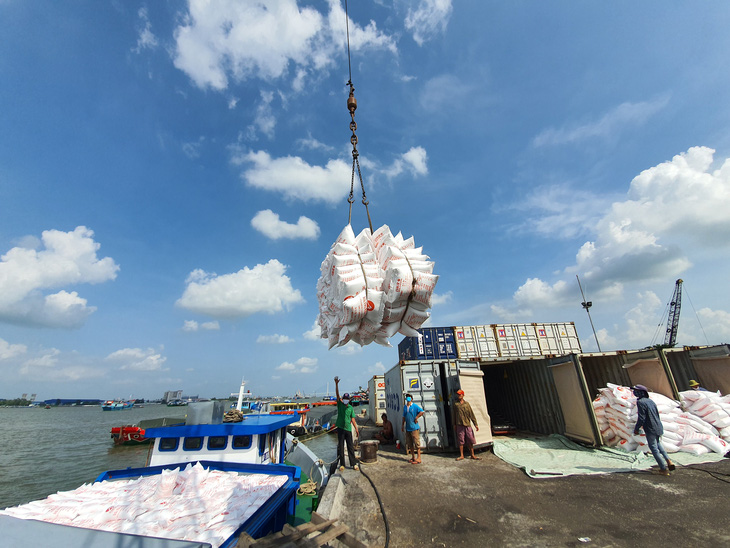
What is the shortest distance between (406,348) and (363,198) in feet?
54.3

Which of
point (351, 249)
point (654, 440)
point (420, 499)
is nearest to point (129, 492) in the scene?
point (420, 499)

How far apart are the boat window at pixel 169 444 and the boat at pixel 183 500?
3 centimetres

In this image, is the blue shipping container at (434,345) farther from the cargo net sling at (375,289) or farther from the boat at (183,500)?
the cargo net sling at (375,289)

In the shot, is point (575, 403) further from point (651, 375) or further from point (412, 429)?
point (412, 429)

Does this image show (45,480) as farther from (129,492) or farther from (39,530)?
(39,530)

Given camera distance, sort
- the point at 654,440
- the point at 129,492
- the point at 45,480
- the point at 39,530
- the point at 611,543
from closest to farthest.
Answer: the point at 39,530
the point at 611,543
the point at 129,492
the point at 654,440
the point at 45,480

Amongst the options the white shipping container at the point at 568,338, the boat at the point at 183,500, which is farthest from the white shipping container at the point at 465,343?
the boat at the point at 183,500

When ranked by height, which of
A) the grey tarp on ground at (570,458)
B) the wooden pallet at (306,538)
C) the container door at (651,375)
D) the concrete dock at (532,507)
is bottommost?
the concrete dock at (532,507)

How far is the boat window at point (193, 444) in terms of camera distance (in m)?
8.99

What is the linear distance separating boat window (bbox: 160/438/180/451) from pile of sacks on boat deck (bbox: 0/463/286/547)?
2.20m

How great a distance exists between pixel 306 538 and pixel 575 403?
1036 centimetres

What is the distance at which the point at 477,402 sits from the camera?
1042cm

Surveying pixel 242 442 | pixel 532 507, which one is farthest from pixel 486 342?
pixel 242 442

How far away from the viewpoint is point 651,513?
17.6ft
